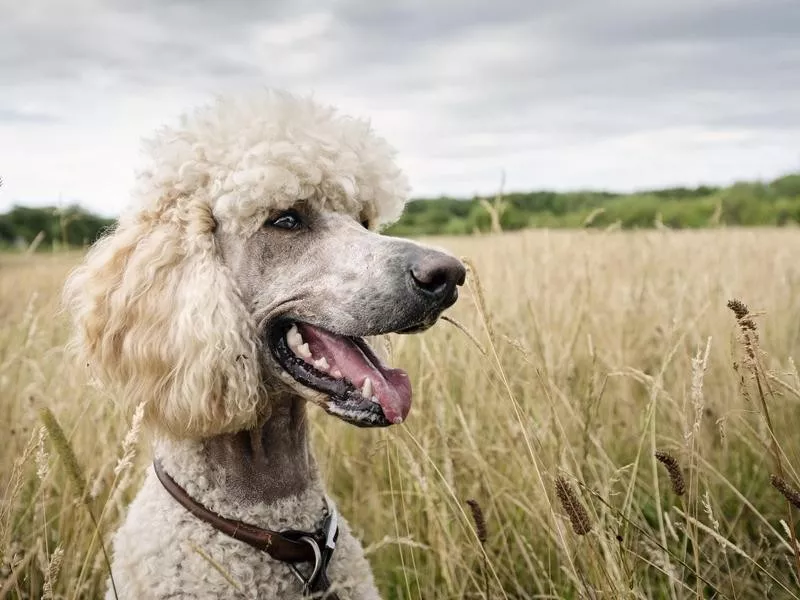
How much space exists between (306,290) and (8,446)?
176 centimetres

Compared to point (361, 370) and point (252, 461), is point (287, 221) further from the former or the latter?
point (252, 461)

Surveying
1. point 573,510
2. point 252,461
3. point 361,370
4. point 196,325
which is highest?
point 196,325

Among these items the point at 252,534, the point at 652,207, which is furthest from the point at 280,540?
the point at 652,207

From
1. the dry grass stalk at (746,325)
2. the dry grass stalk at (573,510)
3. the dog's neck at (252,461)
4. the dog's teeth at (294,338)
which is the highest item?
the dry grass stalk at (746,325)

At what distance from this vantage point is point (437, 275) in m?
1.78

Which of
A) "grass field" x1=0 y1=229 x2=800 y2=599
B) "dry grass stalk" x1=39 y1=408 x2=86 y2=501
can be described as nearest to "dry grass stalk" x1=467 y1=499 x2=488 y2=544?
"grass field" x1=0 y1=229 x2=800 y2=599

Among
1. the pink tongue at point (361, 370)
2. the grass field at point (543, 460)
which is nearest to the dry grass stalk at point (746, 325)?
the grass field at point (543, 460)

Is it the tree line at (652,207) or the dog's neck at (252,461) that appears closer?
the dog's neck at (252,461)

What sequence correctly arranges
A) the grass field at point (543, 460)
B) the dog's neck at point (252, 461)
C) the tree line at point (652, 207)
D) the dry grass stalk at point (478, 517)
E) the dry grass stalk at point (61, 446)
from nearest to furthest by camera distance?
the dry grass stalk at point (61, 446)
the dry grass stalk at point (478, 517)
the grass field at point (543, 460)
the dog's neck at point (252, 461)
the tree line at point (652, 207)

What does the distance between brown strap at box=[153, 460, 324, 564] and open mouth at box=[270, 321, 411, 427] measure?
0.36 meters

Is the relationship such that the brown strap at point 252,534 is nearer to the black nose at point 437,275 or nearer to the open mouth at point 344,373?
the open mouth at point 344,373

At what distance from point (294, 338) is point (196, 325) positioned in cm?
27

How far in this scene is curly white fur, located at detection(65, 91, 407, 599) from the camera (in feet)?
6.04

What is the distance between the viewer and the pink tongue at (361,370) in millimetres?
1824
